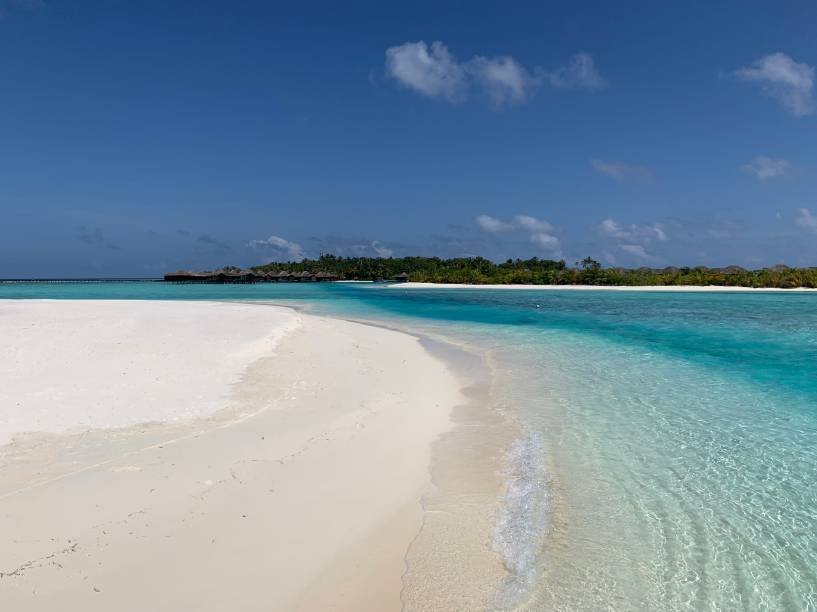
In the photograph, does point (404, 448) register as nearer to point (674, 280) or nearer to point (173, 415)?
point (173, 415)

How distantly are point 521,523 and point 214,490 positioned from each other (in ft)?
10.3

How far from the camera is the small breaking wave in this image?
3.72m

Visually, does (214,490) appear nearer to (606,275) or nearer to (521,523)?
(521,523)

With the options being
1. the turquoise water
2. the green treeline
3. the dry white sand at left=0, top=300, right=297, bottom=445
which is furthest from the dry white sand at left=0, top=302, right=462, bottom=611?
the green treeline

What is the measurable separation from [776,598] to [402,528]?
3.05 m

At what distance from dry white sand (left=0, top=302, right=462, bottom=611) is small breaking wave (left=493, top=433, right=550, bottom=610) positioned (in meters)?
0.82

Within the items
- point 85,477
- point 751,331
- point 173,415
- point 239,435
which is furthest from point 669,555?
point 751,331

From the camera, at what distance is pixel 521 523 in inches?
185

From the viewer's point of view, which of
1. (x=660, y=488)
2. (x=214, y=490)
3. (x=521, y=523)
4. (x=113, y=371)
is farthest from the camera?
(x=113, y=371)

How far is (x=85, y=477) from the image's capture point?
498 centimetres

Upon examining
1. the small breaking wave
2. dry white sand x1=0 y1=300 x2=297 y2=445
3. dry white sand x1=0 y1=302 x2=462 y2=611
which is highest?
dry white sand x1=0 y1=300 x2=297 y2=445

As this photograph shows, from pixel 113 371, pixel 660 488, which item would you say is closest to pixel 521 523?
pixel 660 488

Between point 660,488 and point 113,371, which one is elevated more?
point 113,371

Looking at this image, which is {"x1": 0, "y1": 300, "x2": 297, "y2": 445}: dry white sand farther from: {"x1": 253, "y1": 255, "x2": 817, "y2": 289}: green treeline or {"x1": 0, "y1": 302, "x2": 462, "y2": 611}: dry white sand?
{"x1": 253, "y1": 255, "x2": 817, "y2": 289}: green treeline
